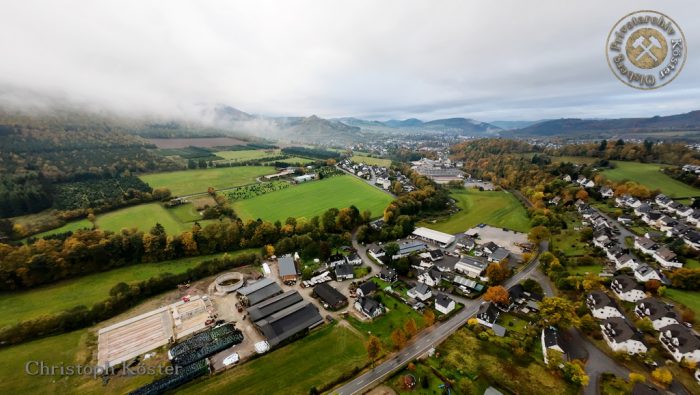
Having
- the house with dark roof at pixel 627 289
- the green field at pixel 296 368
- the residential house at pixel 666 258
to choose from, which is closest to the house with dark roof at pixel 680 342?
the house with dark roof at pixel 627 289

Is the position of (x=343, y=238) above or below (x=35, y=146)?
below

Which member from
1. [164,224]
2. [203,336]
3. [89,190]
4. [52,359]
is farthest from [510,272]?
[89,190]

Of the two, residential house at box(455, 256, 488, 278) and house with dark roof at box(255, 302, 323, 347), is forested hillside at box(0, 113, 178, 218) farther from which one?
residential house at box(455, 256, 488, 278)

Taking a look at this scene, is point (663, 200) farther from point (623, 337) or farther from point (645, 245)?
point (623, 337)

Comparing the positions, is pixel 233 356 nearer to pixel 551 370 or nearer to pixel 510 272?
pixel 551 370

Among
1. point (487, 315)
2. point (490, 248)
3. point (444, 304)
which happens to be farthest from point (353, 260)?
point (490, 248)

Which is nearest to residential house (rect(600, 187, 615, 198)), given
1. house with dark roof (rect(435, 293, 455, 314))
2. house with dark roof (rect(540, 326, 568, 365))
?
house with dark roof (rect(540, 326, 568, 365))
